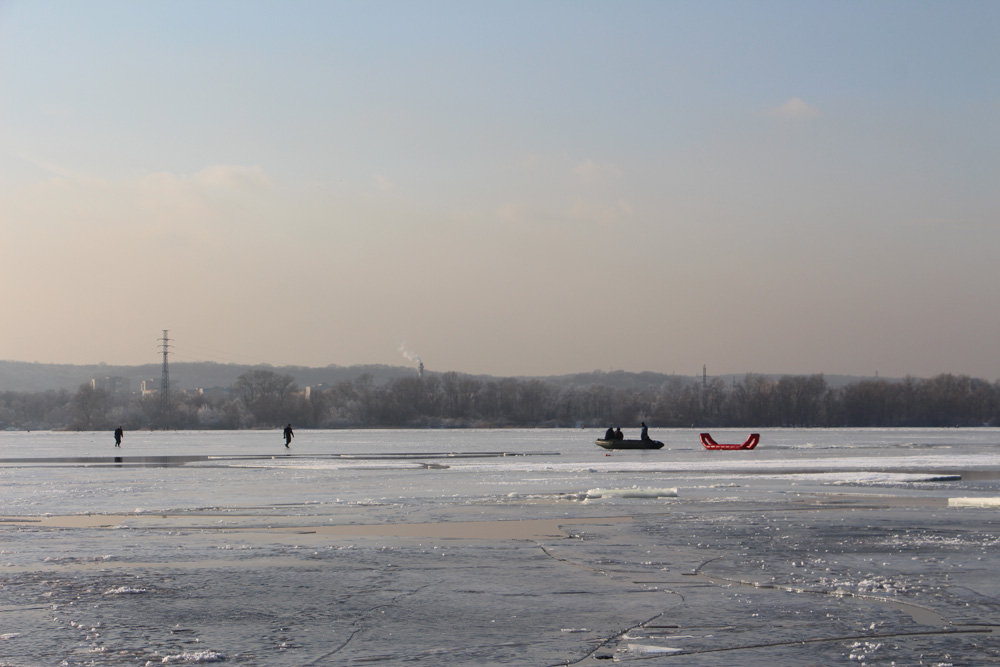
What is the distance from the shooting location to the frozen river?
7797 millimetres

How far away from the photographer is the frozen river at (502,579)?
25.6 ft

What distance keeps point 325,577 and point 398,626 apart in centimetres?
274

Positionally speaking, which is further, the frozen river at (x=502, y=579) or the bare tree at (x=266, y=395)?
the bare tree at (x=266, y=395)

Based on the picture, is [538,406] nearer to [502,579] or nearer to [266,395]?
[266,395]

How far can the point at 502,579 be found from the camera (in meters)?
10.9

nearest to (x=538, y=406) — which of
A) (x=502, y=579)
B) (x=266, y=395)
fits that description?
(x=266, y=395)

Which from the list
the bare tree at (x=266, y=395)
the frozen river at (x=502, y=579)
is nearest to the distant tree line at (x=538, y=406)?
the bare tree at (x=266, y=395)

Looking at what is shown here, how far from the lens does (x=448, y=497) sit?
2223cm

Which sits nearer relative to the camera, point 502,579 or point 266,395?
point 502,579

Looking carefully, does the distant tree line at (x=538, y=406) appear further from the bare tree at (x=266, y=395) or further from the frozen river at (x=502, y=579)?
the frozen river at (x=502, y=579)

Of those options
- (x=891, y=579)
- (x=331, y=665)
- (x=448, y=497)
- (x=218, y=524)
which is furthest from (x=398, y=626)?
(x=448, y=497)

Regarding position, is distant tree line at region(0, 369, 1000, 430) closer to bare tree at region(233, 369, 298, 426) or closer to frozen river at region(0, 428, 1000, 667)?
bare tree at region(233, 369, 298, 426)

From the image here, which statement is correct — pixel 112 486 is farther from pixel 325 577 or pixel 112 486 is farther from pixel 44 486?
pixel 325 577

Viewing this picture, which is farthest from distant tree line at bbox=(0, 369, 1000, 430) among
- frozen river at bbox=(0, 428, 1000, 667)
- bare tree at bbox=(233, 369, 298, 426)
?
frozen river at bbox=(0, 428, 1000, 667)
